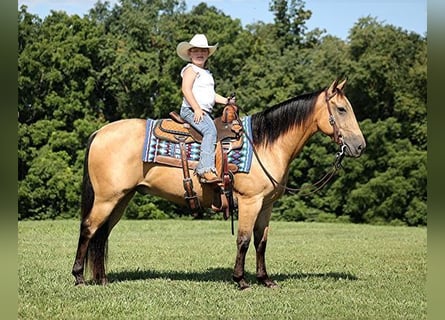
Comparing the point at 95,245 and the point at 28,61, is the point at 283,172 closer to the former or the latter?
the point at 95,245

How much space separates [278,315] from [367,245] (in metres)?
7.88

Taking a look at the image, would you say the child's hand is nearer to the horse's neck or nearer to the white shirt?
the white shirt

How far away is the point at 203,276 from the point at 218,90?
63.8 ft

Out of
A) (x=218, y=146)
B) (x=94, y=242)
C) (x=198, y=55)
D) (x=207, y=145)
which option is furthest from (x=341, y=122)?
(x=94, y=242)

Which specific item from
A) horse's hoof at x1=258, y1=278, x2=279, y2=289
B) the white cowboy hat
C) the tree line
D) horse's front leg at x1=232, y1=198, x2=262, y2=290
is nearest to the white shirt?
the white cowboy hat

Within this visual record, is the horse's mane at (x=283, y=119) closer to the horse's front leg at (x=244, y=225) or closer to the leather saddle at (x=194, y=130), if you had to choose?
the leather saddle at (x=194, y=130)

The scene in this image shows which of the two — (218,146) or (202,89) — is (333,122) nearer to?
(218,146)

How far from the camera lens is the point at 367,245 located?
521 inches

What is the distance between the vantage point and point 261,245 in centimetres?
749

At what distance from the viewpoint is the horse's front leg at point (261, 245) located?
741 cm

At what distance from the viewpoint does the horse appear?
7070 millimetres

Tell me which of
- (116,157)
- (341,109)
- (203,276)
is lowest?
(203,276)

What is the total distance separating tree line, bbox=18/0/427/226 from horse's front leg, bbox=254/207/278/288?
17.2 m
